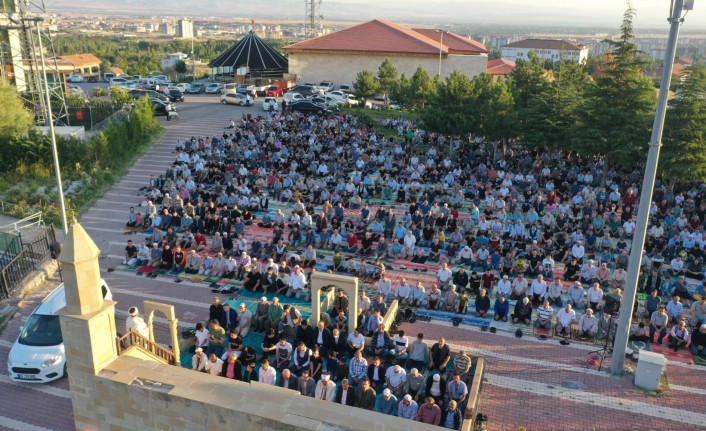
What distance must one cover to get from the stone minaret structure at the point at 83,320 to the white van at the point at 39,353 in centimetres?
325

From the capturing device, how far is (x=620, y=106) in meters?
28.0

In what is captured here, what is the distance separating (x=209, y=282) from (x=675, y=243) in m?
15.3

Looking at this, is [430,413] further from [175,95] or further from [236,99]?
[175,95]

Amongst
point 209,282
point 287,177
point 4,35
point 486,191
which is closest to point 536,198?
point 486,191

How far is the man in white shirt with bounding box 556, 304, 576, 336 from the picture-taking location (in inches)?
582

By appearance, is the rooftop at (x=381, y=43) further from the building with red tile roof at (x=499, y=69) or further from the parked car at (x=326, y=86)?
the building with red tile roof at (x=499, y=69)

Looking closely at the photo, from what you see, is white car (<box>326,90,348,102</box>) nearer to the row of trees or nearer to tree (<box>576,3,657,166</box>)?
the row of trees

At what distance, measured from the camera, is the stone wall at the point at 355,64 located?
65.6 m

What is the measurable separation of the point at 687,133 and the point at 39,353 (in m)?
24.4

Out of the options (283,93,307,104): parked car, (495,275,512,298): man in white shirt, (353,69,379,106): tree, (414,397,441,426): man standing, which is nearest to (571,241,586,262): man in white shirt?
(495,275,512,298): man in white shirt

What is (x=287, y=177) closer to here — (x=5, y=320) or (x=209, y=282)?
(x=209, y=282)

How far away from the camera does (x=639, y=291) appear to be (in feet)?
56.3

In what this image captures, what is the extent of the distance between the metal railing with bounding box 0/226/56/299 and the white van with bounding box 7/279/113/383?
3.71 m

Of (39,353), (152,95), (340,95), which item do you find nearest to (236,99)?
(152,95)
